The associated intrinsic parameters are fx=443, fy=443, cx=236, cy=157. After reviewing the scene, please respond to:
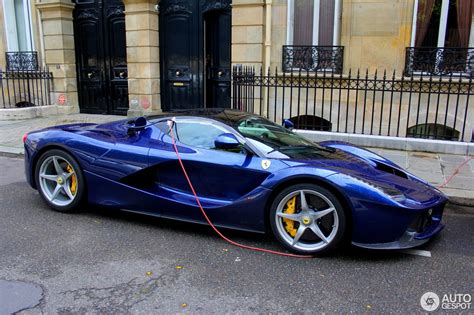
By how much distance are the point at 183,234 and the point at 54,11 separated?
11048mm

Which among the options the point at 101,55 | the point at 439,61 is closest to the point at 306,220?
the point at 439,61

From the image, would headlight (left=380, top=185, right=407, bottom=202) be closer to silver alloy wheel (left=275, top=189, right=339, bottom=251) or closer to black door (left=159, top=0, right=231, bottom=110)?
silver alloy wheel (left=275, top=189, right=339, bottom=251)

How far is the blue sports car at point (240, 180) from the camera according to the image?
3.85 m

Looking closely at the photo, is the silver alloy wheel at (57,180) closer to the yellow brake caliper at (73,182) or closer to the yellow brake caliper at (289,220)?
the yellow brake caliper at (73,182)

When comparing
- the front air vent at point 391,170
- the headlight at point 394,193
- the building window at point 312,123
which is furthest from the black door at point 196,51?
the headlight at point 394,193

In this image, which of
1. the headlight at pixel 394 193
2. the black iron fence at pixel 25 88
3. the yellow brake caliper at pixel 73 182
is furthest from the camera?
the black iron fence at pixel 25 88

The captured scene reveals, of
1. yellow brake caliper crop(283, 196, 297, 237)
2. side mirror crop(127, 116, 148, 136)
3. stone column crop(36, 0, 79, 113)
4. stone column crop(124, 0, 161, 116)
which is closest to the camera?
yellow brake caliper crop(283, 196, 297, 237)

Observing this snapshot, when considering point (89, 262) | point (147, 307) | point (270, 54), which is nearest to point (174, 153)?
point (89, 262)

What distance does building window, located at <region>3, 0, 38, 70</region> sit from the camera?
46.2 ft

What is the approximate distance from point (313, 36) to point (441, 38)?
2.83 m

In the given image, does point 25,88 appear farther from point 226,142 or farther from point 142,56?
point 226,142

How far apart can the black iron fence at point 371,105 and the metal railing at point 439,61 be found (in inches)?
7.2

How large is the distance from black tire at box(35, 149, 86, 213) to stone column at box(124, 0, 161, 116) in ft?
23.2

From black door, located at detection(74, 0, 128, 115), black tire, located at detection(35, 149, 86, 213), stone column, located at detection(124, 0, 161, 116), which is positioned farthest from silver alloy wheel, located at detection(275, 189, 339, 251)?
black door, located at detection(74, 0, 128, 115)
